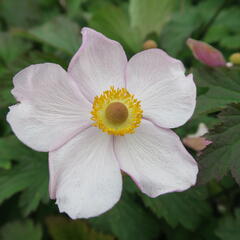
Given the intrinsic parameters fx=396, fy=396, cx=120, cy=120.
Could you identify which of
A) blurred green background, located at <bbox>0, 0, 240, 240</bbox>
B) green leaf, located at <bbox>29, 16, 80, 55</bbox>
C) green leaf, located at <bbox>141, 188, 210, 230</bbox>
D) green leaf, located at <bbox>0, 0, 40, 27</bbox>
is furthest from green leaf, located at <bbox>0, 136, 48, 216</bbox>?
green leaf, located at <bbox>0, 0, 40, 27</bbox>

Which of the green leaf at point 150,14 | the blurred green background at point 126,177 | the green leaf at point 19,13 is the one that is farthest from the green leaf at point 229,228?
the green leaf at point 19,13

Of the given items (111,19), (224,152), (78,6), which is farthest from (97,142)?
(78,6)

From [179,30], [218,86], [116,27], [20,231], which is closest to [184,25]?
[179,30]

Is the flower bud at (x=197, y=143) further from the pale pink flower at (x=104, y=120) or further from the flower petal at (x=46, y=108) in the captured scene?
the flower petal at (x=46, y=108)

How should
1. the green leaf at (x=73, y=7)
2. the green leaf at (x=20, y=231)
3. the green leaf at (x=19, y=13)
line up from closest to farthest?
1. the green leaf at (x=20, y=231)
2. the green leaf at (x=73, y=7)
3. the green leaf at (x=19, y=13)

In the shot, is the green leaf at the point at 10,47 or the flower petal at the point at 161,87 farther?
the green leaf at the point at 10,47
